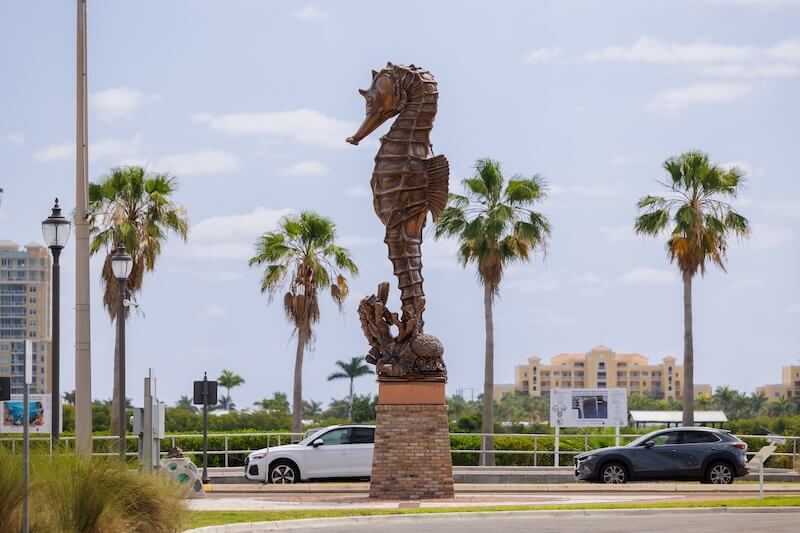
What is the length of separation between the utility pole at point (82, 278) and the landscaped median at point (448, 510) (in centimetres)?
218

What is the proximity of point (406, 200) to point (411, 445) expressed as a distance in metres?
4.58

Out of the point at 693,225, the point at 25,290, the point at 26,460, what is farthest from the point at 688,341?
the point at 25,290

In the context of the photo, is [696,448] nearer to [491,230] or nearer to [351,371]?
[491,230]

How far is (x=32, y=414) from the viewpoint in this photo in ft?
127

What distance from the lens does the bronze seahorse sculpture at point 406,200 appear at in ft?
81.8

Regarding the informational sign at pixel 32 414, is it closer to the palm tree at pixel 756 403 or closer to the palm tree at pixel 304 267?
the palm tree at pixel 304 267

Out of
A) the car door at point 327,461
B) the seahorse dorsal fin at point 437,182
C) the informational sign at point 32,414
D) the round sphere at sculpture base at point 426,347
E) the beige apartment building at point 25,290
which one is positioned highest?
the beige apartment building at point 25,290

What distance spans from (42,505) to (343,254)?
30.9m

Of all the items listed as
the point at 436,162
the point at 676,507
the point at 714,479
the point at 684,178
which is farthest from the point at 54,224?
the point at 684,178

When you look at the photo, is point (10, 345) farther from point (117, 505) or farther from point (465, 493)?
point (117, 505)

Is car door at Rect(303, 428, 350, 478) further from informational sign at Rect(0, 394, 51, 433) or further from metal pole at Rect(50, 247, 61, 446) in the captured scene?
informational sign at Rect(0, 394, 51, 433)

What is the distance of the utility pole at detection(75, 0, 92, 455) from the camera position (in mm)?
19500

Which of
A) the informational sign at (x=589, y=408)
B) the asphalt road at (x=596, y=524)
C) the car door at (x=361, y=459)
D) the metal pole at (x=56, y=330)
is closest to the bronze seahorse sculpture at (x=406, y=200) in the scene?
the car door at (x=361, y=459)

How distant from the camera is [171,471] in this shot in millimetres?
24516
